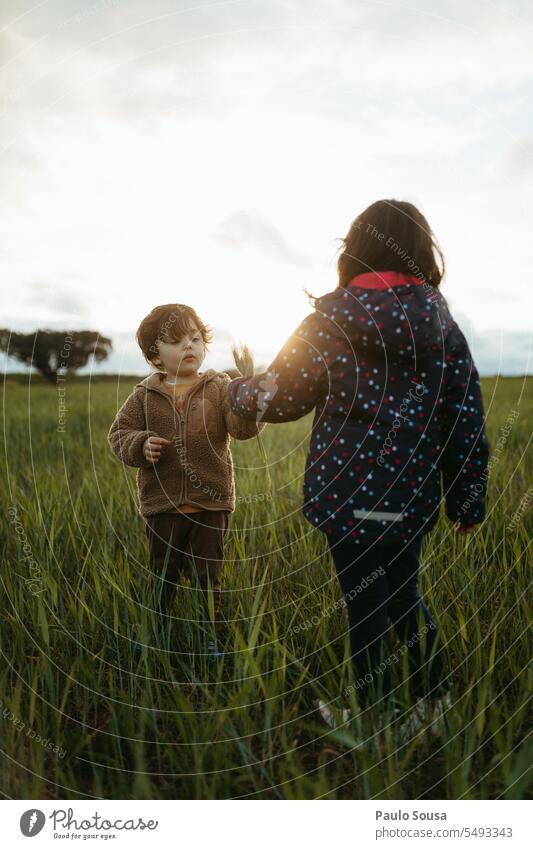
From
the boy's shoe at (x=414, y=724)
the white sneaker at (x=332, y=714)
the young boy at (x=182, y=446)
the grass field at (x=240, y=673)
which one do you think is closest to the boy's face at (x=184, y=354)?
the young boy at (x=182, y=446)

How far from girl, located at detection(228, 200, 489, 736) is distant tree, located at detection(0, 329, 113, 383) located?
112 cm

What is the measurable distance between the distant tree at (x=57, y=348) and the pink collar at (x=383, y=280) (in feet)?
3.98

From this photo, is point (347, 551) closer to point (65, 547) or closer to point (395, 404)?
point (395, 404)

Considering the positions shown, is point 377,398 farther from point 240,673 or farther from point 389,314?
point 240,673

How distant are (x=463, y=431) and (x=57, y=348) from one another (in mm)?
4140

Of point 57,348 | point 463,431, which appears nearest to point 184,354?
point 463,431

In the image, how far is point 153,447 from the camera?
207 centimetres

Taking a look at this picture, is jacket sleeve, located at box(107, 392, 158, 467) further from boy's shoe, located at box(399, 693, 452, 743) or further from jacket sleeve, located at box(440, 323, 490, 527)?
boy's shoe, located at box(399, 693, 452, 743)

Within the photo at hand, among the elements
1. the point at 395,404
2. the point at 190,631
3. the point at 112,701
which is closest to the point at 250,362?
the point at 395,404

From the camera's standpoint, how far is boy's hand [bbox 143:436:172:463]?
206cm

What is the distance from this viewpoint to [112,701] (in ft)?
5.98

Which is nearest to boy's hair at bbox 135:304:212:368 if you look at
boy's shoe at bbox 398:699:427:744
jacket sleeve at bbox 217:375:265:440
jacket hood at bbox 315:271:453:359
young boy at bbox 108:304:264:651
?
young boy at bbox 108:304:264:651
